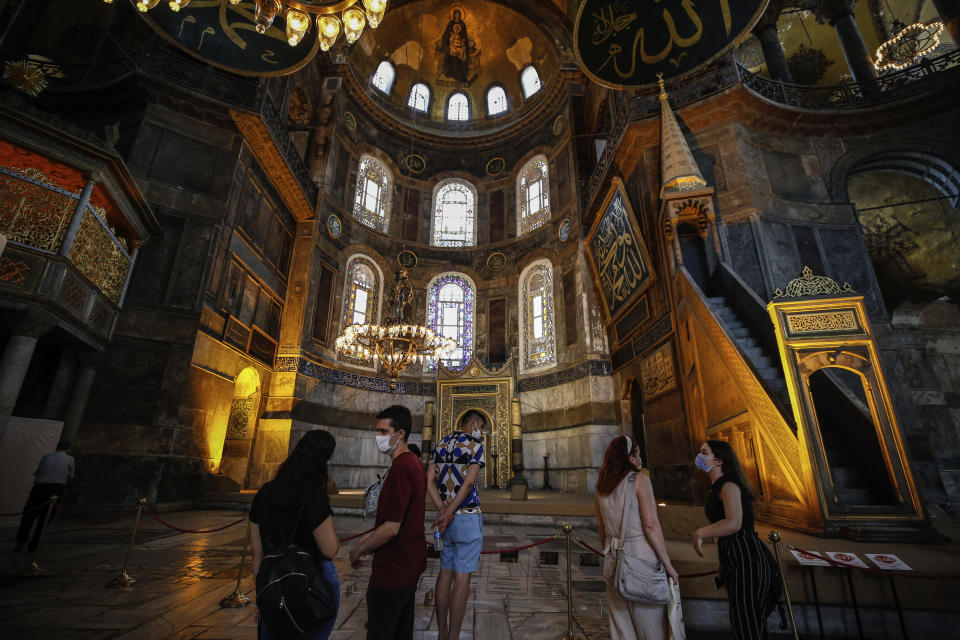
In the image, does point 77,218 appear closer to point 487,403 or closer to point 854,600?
point 854,600

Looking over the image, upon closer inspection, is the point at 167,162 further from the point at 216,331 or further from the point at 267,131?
the point at 216,331

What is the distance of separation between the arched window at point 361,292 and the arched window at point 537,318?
464 cm

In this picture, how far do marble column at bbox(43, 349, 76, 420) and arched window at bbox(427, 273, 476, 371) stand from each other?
881 cm

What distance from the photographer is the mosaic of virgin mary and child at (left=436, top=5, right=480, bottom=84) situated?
623 inches

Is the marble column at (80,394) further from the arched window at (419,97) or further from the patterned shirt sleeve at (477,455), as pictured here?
the arched window at (419,97)

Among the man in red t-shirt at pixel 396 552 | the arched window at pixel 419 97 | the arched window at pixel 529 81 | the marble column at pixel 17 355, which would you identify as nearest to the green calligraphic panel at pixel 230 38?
the marble column at pixel 17 355

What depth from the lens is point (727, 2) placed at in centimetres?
816

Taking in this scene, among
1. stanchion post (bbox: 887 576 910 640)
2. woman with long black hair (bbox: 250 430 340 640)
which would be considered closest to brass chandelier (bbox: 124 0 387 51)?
woman with long black hair (bbox: 250 430 340 640)

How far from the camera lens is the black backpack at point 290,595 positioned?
55.8 inches

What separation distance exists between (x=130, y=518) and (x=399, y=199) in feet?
37.7

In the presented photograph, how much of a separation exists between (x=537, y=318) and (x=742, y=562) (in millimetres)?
11376

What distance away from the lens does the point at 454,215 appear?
15.6 m

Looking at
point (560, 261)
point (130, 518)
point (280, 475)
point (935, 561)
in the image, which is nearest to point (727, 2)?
point (560, 261)

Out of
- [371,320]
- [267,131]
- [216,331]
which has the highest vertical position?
[267,131]
